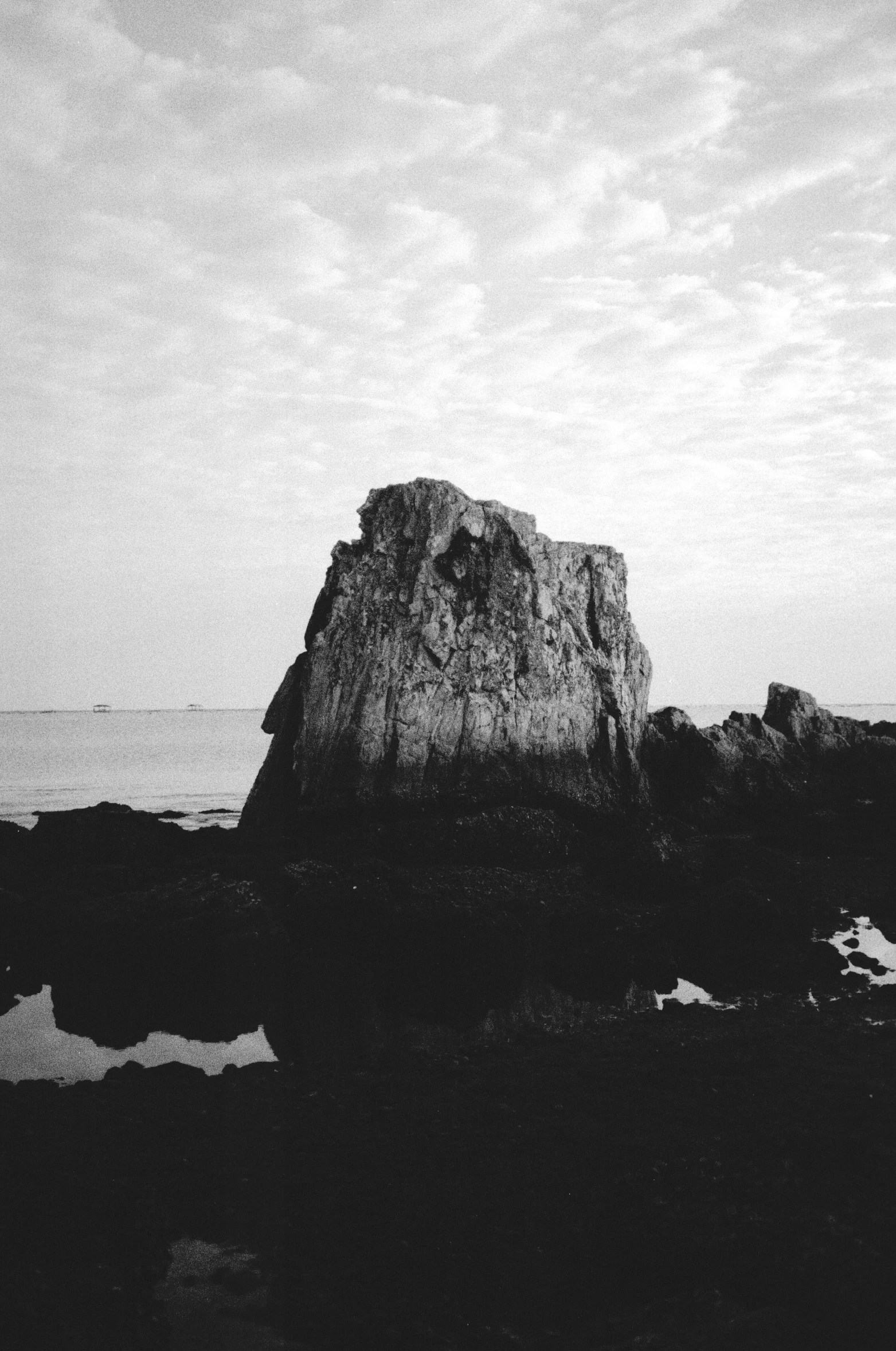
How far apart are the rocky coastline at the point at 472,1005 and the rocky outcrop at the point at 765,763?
0.17m

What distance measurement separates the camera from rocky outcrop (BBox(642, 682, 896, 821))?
29391mm

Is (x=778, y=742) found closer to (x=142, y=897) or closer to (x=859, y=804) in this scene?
(x=859, y=804)

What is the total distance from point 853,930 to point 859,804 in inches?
511

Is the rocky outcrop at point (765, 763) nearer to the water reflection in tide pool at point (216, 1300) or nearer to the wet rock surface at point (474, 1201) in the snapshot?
the wet rock surface at point (474, 1201)

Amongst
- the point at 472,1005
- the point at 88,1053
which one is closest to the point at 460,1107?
the point at 472,1005

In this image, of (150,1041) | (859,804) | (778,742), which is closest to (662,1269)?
(150,1041)

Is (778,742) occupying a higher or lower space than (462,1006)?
higher

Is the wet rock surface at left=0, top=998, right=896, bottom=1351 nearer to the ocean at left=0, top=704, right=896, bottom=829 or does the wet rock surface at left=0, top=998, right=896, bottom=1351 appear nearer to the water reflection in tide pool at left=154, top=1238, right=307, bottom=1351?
the water reflection in tide pool at left=154, top=1238, right=307, bottom=1351

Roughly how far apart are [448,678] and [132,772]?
37.4m

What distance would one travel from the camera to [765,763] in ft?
102

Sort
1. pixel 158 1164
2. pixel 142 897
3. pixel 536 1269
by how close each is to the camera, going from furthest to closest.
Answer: pixel 142 897
pixel 158 1164
pixel 536 1269

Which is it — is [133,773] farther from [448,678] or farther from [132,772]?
[448,678]

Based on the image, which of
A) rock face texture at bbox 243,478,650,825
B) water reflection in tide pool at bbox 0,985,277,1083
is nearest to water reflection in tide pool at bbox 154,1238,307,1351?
water reflection in tide pool at bbox 0,985,277,1083

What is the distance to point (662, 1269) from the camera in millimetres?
5988
